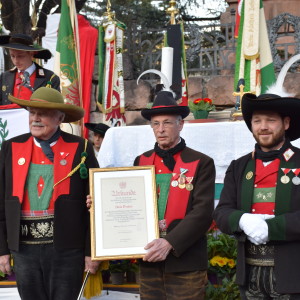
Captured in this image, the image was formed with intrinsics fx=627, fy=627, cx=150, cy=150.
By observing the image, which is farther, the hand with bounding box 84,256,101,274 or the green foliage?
the green foliage

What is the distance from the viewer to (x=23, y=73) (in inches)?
244

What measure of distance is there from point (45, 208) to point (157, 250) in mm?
786

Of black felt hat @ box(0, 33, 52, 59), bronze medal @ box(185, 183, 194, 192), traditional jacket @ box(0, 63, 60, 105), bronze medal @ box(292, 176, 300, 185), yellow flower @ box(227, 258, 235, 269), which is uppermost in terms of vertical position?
black felt hat @ box(0, 33, 52, 59)

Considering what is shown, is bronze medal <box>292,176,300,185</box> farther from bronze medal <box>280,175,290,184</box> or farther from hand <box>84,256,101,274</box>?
hand <box>84,256,101,274</box>

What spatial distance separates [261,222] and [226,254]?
2.02 meters

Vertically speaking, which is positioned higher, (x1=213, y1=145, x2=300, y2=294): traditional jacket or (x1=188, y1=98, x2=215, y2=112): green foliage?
(x1=188, y1=98, x2=215, y2=112): green foliage

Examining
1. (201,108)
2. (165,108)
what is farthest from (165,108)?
(201,108)

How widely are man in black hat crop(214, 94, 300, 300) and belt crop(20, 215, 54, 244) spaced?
3.69ft

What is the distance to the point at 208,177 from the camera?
13.4 feet

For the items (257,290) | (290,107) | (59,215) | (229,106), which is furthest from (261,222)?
(229,106)

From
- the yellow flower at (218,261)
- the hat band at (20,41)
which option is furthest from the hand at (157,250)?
the hat band at (20,41)

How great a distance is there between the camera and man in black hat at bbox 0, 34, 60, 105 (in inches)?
240

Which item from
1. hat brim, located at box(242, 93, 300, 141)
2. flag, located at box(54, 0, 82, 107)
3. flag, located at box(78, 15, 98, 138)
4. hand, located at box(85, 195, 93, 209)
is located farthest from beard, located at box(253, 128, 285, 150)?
flag, located at box(78, 15, 98, 138)

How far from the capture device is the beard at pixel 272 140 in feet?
11.8
